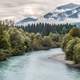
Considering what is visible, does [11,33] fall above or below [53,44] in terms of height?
above

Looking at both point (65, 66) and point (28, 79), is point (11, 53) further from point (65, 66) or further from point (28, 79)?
point (28, 79)

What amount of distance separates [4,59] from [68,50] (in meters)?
20.4

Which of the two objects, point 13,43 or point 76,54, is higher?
point 76,54

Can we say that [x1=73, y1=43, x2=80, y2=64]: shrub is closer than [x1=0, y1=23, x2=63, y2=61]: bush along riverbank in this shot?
Yes

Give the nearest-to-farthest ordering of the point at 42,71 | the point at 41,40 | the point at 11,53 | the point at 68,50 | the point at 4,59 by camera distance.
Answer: the point at 42,71
the point at 68,50
the point at 4,59
the point at 11,53
the point at 41,40

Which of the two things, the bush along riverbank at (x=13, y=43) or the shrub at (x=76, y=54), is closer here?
the shrub at (x=76, y=54)

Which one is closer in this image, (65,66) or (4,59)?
(65,66)

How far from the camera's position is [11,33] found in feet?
429

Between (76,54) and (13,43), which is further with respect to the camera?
(13,43)

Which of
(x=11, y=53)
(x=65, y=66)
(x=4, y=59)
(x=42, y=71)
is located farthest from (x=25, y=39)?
(x=42, y=71)

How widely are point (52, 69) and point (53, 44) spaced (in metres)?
105

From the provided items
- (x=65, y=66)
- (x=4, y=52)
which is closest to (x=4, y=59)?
(x=4, y=52)

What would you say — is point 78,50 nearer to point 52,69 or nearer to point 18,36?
point 52,69

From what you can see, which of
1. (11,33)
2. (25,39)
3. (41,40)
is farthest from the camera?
(41,40)
